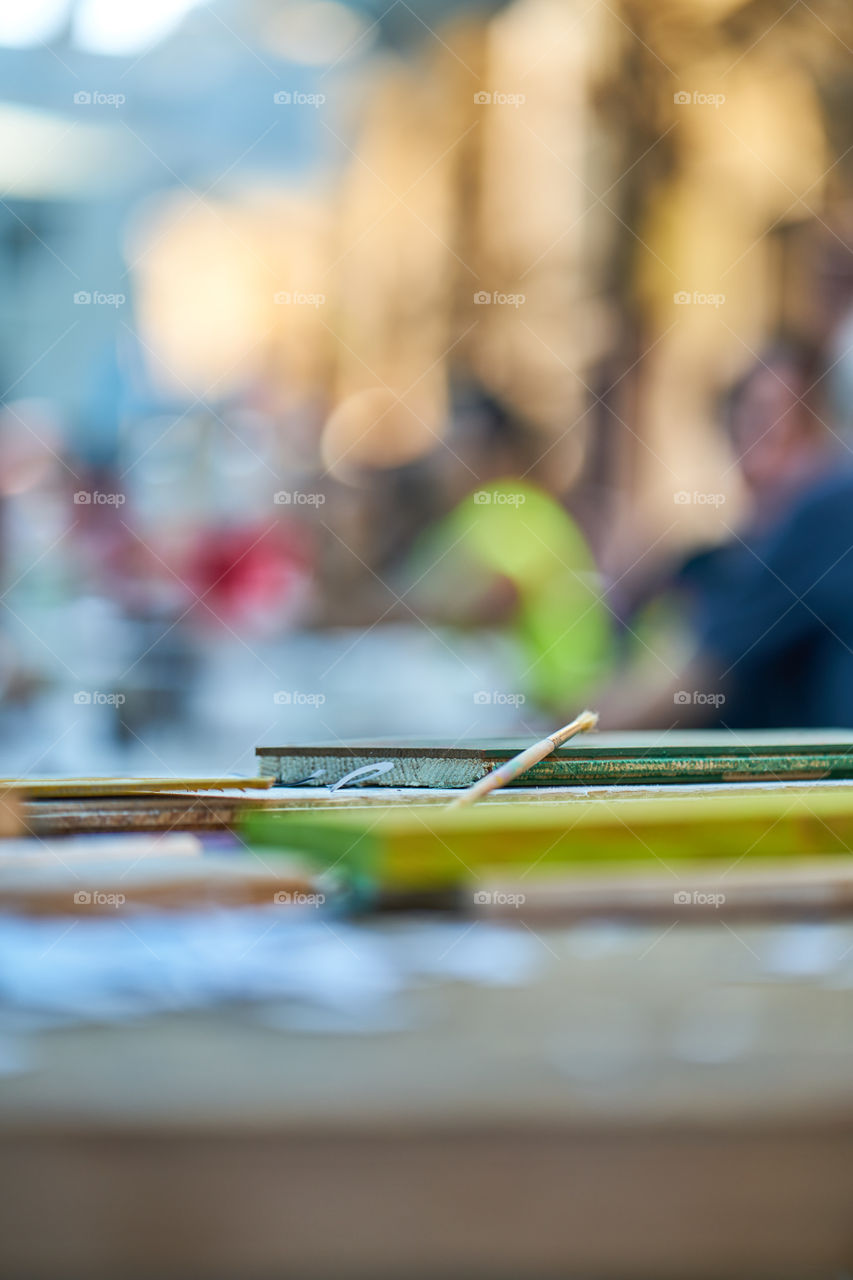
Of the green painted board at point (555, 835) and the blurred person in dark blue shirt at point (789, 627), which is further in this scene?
the blurred person in dark blue shirt at point (789, 627)

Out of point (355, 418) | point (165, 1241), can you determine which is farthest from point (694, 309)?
point (165, 1241)

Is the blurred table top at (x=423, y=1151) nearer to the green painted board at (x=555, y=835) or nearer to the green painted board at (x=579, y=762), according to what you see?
the green painted board at (x=555, y=835)

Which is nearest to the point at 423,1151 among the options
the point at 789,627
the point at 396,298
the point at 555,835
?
the point at 555,835

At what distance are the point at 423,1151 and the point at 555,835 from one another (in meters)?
0.22

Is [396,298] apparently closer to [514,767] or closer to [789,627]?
[789,627]

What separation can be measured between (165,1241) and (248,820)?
0.27 meters

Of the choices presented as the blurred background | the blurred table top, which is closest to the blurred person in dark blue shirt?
the blurred background

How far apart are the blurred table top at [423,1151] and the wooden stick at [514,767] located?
0.17 meters

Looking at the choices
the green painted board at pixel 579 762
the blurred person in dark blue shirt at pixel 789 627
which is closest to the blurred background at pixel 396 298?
the blurred person in dark blue shirt at pixel 789 627

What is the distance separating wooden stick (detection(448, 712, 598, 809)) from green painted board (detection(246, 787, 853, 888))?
0.01 metres

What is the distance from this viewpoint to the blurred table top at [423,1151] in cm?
41

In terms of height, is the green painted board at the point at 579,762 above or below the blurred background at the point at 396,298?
below

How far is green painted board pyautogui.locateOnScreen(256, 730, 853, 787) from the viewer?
71cm

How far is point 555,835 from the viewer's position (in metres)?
0.63
